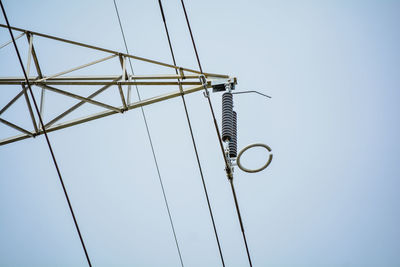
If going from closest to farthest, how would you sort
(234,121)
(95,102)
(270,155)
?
(270,155) < (234,121) < (95,102)

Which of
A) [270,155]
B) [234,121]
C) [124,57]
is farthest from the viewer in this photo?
[124,57]

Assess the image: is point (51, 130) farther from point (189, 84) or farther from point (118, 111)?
point (189, 84)

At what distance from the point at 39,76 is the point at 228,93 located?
4483 mm

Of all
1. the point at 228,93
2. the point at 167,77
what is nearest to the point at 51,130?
the point at 167,77

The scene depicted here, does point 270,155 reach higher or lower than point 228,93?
lower

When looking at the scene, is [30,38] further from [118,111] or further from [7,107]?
[118,111]

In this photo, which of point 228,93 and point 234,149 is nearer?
point 234,149

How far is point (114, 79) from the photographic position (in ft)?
25.6

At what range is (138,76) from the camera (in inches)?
304

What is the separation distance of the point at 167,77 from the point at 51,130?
3.04 meters

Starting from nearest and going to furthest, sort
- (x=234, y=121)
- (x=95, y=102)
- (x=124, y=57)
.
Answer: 1. (x=234, y=121)
2. (x=95, y=102)
3. (x=124, y=57)

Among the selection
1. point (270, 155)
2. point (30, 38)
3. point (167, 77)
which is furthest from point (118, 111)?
point (270, 155)

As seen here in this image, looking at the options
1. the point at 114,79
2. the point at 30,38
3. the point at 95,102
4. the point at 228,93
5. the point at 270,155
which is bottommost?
the point at 270,155

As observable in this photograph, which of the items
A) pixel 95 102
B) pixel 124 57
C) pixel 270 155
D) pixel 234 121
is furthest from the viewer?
pixel 124 57
